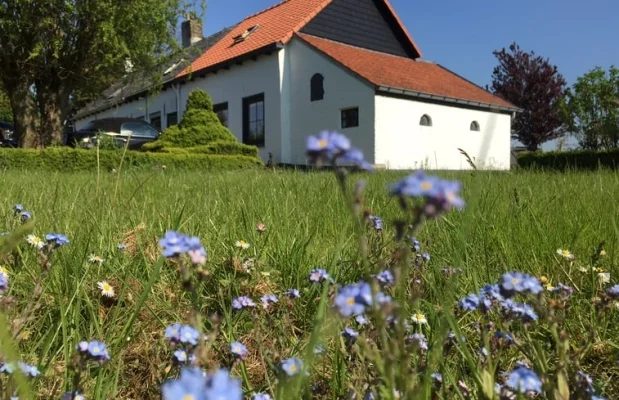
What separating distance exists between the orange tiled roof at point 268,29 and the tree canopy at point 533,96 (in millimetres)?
13674

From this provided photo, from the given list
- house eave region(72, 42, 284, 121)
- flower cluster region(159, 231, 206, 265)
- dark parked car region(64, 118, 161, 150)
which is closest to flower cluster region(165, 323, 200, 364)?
flower cluster region(159, 231, 206, 265)

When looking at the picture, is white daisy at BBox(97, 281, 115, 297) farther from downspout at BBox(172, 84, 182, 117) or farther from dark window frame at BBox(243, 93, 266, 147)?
downspout at BBox(172, 84, 182, 117)

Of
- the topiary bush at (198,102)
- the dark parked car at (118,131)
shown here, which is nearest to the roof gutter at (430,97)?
the topiary bush at (198,102)

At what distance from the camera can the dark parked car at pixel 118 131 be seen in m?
12.6

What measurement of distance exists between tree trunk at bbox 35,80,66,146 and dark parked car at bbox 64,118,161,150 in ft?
1.86

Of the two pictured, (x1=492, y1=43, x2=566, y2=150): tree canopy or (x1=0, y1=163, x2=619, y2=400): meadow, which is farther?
(x1=492, y1=43, x2=566, y2=150): tree canopy

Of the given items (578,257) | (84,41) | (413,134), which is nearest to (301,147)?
(413,134)

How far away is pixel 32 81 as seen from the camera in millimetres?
13500

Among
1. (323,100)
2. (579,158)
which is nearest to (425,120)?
(323,100)

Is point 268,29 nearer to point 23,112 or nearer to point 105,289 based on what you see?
point 23,112

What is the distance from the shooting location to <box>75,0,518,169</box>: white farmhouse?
47.5 ft

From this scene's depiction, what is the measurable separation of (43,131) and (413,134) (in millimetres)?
10832

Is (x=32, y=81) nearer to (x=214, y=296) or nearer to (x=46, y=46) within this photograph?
(x=46, y=46)

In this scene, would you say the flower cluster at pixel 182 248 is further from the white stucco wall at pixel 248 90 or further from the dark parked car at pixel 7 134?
the dark parked car at pixel 7 134
